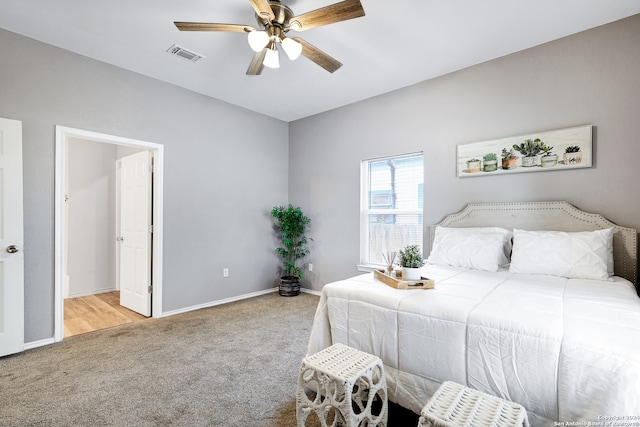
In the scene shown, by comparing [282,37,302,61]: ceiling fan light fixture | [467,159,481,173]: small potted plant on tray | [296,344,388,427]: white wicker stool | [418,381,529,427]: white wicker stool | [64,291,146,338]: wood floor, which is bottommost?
[64,291,146,338]: wood floor

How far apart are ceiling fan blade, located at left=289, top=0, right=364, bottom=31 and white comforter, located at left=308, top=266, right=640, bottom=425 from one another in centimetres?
172

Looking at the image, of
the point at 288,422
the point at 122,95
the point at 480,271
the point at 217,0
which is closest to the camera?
the point at 288,422

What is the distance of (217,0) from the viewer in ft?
7.11

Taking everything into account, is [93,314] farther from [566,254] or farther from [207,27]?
[566,254]

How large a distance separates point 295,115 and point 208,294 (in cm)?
288

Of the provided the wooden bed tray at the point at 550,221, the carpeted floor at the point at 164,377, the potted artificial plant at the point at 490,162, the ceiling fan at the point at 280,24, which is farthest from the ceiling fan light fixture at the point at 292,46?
the carpeted floor at the point at 164,377

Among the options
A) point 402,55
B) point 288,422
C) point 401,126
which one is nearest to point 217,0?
point 402,55

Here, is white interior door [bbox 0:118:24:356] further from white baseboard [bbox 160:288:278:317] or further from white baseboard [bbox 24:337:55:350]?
white baseboard [bbox 160:288:278:317]

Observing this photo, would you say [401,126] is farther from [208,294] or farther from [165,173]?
[208,294]

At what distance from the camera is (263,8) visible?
1.92 meters

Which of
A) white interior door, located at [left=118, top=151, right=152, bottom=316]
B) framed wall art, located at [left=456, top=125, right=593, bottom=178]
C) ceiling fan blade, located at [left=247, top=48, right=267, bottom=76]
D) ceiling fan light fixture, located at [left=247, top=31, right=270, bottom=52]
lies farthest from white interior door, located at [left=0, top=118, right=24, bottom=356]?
framed wall art, located at [left=456, top=125, right=593, bottom=178]

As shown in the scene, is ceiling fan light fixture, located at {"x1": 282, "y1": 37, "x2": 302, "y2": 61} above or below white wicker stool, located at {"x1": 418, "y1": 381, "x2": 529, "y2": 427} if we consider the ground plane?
above

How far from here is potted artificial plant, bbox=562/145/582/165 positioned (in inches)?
100

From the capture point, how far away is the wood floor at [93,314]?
125 inches
